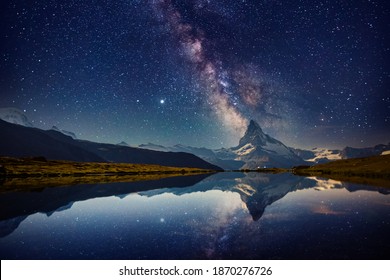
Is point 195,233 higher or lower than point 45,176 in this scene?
higher

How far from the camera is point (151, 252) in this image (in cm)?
1501

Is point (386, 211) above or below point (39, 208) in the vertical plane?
above

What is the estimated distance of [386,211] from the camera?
26.6m

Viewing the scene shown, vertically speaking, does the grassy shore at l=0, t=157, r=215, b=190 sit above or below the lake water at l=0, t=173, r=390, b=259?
below

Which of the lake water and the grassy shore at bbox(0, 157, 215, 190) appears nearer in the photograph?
the lake water

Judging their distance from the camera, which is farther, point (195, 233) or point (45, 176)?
point (45, 176)

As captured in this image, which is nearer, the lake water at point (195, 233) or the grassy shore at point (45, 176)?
the lake water at point (195, 233)

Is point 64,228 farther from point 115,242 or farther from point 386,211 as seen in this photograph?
point 386,211

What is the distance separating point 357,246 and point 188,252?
29.6ft

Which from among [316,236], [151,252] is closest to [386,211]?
[316,236]

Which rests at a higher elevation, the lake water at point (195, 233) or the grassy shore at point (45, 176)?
the lake water at point (195, 233)
